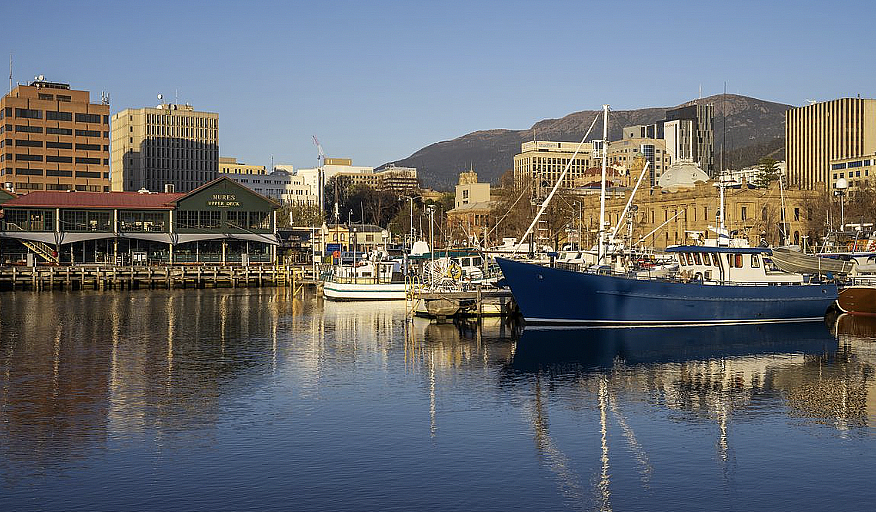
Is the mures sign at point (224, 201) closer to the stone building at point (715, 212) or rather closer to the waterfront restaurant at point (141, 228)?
the waterfront restaurant at point (141, 228)

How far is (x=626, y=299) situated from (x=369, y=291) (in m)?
32.1

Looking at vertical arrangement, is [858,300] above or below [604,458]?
above

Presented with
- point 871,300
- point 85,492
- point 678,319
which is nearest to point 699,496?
point 85,492

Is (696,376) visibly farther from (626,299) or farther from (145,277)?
(145,277)

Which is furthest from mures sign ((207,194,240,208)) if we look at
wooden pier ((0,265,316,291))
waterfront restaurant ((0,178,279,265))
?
wooden pier ((0,265,316,291))

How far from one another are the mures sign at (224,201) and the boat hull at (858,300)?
81.5 metres

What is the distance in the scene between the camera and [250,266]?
409ft

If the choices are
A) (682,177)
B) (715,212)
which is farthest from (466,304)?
(682,177)

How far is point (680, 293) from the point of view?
62.7m

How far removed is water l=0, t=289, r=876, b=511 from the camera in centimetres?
2642

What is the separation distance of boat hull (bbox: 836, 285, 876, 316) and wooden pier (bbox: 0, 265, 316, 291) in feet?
181

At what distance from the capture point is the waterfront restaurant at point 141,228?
403 feet

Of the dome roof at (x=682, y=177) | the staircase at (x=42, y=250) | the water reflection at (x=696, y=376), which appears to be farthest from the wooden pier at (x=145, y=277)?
the dome roof at (x=682, y=177)

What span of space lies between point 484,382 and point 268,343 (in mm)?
18860
